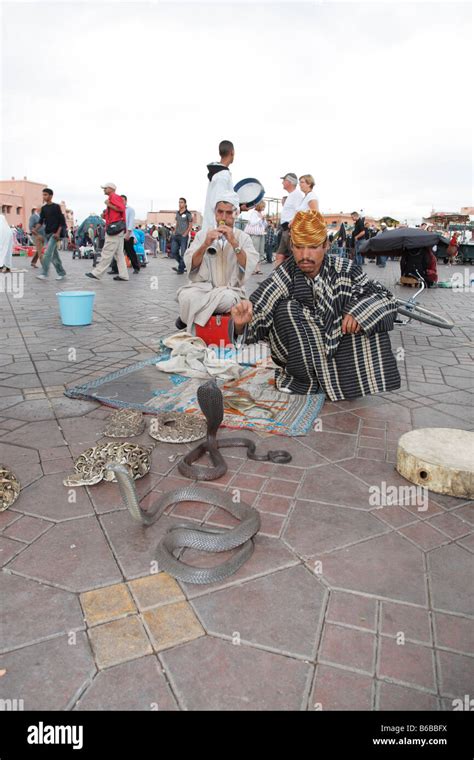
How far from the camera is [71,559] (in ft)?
6.63

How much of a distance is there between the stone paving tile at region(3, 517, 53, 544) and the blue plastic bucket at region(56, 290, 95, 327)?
14.0 ft

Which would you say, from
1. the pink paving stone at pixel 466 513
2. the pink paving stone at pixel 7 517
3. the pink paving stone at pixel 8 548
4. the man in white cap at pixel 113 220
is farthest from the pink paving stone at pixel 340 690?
the man in white cap at pixel 113 220

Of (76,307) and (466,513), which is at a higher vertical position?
(76,307)

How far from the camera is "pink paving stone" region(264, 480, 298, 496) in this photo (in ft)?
8.38

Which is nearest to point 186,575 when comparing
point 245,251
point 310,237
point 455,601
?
point 455,601

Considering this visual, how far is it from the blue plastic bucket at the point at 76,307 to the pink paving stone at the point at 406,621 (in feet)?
17.1

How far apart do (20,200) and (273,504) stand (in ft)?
158

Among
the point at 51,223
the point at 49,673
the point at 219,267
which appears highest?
the point at 51,223

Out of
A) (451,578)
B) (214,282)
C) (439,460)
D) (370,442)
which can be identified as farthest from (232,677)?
(214,282)

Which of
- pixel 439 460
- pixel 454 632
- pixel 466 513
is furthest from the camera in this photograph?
pixel 439 460

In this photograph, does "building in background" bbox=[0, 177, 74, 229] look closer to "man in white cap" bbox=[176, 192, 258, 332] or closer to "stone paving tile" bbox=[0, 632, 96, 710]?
"man in white cap" bbox=[176, 192, 258, 332]

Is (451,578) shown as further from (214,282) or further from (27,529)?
(214,282)

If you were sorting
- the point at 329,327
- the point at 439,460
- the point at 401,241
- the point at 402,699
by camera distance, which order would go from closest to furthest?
1. the point at 402,699
2. the point at 439,460
3. the point at 329,327
4. the point at 401,241

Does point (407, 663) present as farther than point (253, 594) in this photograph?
No
